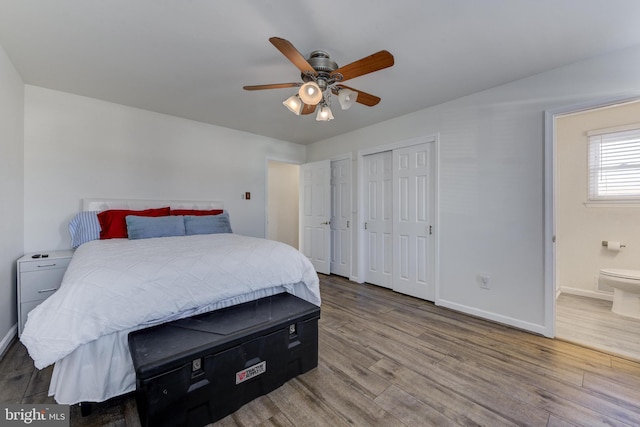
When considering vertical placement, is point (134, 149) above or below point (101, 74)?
below

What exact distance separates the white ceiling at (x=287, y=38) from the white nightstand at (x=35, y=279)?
1811 millimetres

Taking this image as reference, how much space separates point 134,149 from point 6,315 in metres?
2.08

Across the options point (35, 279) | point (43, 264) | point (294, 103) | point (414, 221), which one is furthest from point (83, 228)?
point (414, 221)

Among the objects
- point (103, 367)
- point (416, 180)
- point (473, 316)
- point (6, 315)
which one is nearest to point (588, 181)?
point (416, 180)

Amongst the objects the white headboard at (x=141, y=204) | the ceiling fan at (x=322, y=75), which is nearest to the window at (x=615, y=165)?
the ceiling fan at (x=322, y=75)

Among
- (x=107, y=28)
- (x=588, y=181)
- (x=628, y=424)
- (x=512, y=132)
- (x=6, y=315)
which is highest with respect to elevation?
(x=107, y=28)

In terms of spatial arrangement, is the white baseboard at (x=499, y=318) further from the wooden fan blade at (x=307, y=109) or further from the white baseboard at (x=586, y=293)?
the wooden fan blade at (x=307, y=109)

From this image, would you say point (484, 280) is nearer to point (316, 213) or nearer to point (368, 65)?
point (368, 65)

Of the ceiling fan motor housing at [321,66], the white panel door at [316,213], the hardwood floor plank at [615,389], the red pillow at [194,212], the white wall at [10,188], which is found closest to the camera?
the hardwood floor plank at [615,389]

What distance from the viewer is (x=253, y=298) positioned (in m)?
2.19

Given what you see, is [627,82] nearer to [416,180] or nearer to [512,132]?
[512,132]

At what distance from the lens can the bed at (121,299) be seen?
1.34m

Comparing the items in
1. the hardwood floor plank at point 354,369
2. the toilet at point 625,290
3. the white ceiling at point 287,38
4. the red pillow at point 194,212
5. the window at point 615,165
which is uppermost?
the white ceiling at point 287,38

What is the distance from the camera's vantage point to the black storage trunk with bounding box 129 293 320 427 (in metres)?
1.31
